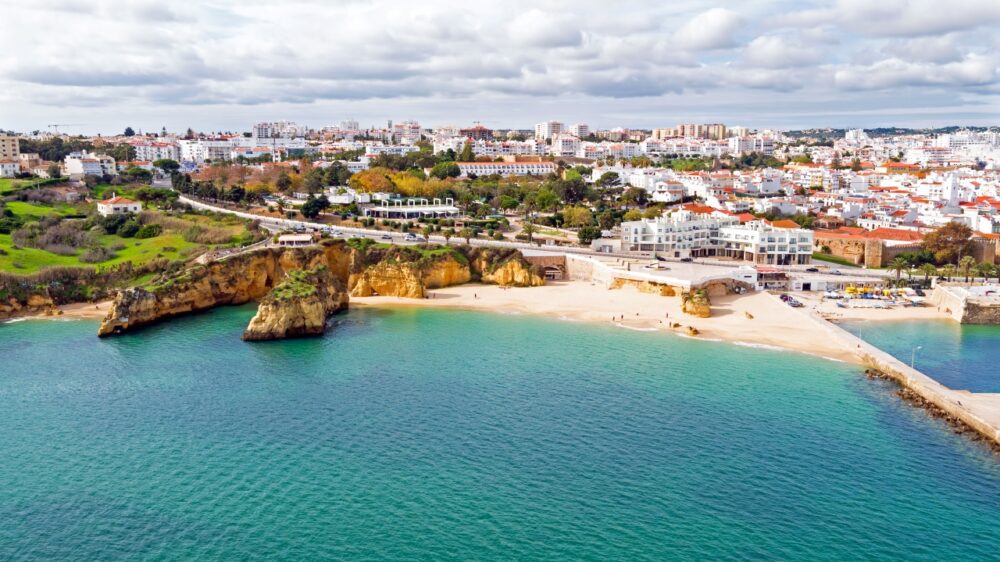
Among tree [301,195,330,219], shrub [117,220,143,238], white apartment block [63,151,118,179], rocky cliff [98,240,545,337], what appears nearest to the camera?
rocky cliff [98,240,545,337]

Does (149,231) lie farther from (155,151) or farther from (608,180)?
(155,151)

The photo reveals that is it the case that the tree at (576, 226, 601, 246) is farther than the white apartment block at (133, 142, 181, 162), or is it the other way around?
the white apartment block at (133, 142, 181, 162)

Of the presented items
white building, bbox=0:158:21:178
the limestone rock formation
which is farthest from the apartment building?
the limestone rock formation

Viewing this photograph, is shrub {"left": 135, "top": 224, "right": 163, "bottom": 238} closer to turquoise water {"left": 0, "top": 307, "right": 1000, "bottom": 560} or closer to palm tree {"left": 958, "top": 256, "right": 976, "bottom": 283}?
turquoise water {"left": 0, "top": 307, "right": 1000, "bottom": 560}

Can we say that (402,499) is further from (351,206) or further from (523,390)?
(351,206)

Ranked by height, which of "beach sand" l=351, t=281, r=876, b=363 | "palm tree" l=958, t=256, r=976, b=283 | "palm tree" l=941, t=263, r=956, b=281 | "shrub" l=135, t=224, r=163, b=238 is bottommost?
"beach sand" l=351, t=281, r=876, b=363

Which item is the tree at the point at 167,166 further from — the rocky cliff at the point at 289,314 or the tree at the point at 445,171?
the rocky cliff at the point at 289,314
